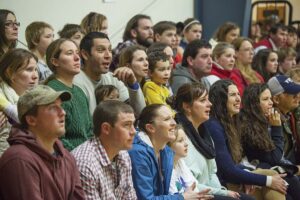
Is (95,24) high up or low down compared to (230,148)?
up

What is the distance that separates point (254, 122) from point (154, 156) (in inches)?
50.1

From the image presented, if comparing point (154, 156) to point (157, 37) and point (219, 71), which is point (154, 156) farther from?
point (157, 37)

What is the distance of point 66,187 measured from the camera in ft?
7.57

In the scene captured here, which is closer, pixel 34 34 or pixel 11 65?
pixel 11 65

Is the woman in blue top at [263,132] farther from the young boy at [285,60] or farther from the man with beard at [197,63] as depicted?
the young boy at [285,60]

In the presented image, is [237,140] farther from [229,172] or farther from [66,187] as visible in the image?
[66,187]

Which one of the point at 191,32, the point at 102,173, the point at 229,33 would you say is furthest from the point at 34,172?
the point at 229,33

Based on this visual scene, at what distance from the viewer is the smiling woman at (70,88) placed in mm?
2906

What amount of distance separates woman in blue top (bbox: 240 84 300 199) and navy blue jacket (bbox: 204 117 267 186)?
0.30 meters

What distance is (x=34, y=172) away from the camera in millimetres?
2158

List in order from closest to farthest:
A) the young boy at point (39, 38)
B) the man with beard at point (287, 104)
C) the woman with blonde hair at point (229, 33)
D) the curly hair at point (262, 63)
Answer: the young boy at point (39, 38), the man with beard at point (287, 104), the curly hair at point (262, 63), the woman with blonde hair at point (229, 33)

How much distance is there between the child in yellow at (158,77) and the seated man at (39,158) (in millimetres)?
1357

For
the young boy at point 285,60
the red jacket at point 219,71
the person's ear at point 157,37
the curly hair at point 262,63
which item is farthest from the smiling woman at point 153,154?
the young boy at point 285,60

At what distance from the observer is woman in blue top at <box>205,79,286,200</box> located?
3555 mm
